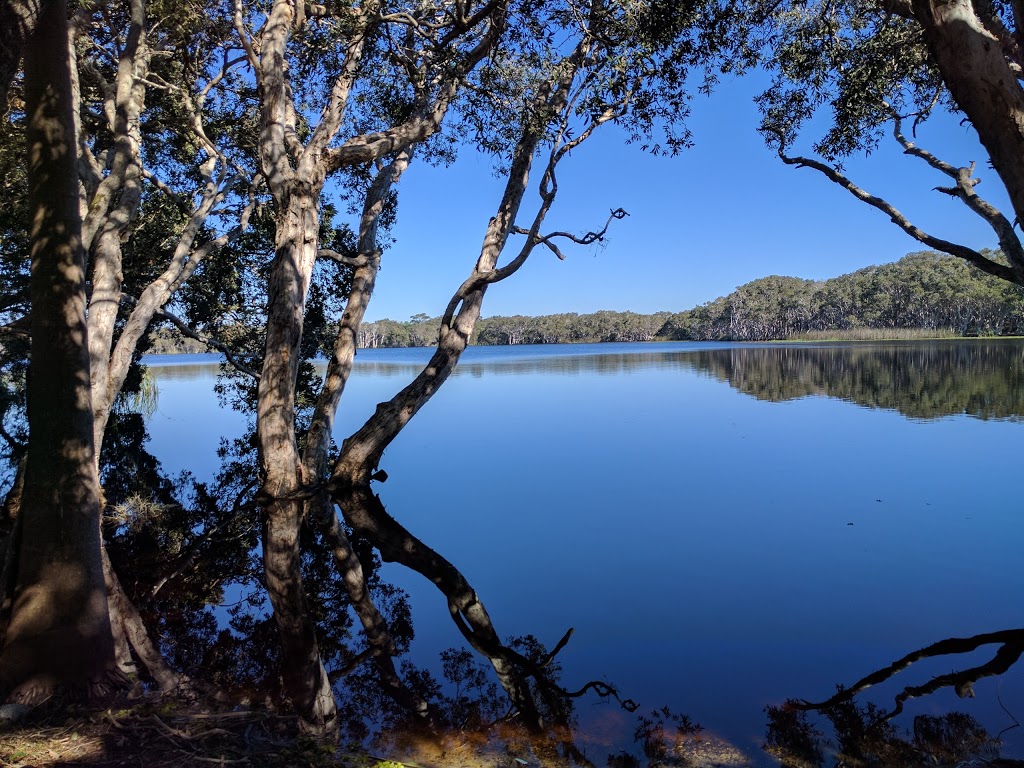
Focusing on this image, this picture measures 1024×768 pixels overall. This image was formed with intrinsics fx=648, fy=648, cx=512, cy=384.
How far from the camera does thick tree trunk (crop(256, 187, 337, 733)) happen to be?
3855 mm

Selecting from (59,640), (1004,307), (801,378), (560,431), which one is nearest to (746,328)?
(1004,307)

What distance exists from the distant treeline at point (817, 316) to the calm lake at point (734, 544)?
23.2 ft

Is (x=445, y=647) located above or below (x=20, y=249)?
below

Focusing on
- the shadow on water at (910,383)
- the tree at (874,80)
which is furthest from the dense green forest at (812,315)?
the tree at (874,80)

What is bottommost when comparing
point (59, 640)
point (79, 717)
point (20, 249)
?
point (79, 717)

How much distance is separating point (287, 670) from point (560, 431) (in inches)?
457

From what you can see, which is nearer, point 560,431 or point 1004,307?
point 560,431

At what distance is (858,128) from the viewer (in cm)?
668

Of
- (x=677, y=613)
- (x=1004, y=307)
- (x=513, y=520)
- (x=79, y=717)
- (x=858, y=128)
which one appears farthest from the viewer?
(x=1004, y=307)

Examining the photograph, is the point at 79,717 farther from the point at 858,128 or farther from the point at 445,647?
the point at 858,128

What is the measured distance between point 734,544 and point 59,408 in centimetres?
637

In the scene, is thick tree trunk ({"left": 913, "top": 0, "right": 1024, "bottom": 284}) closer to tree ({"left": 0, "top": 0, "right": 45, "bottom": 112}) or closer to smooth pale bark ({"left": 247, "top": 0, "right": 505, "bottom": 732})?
smooth pale bark ({"left": 247, "top": 0, "right": 505, "bottom": 732})

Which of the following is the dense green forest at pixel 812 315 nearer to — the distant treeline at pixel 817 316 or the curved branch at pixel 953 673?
the distant treeline at pixel 817 316

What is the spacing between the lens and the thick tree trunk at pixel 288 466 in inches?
152
